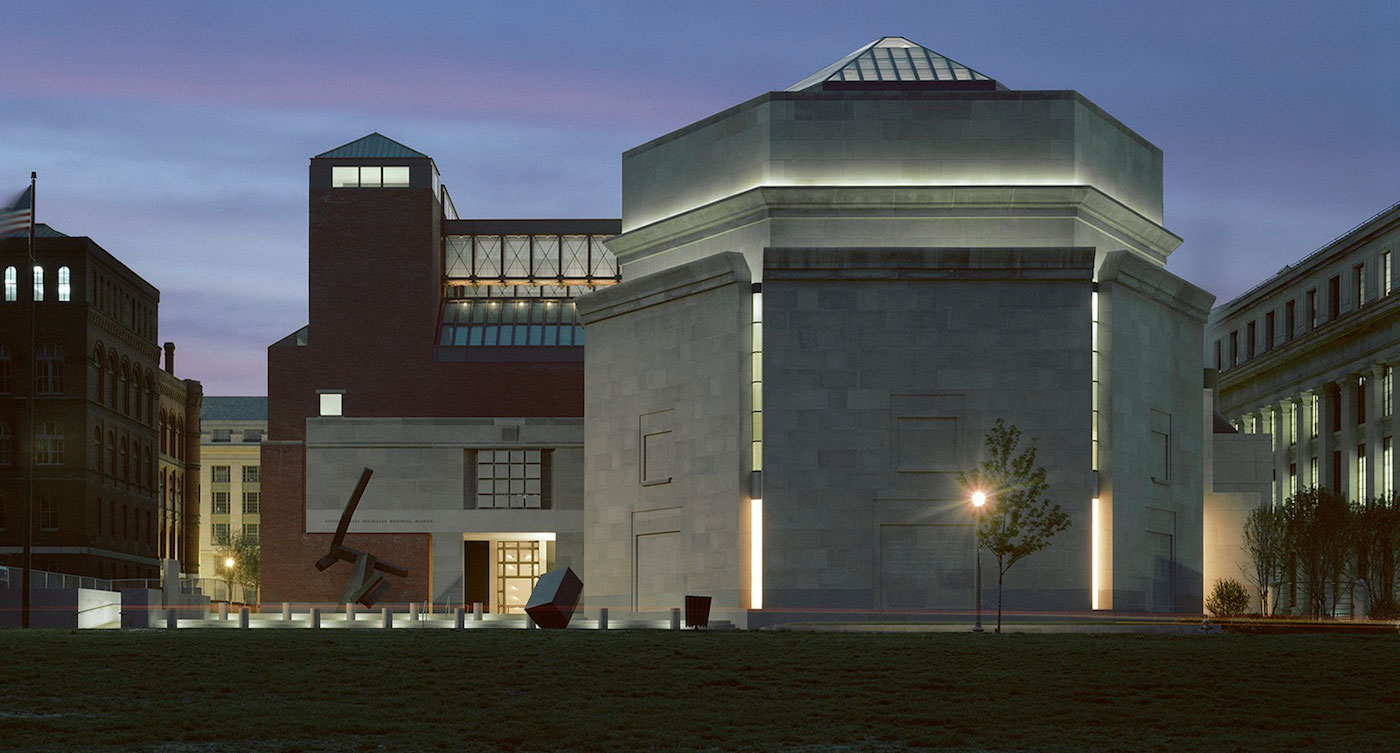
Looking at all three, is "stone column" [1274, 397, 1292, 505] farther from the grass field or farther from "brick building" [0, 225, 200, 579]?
"brick building" [0, 225, 200, 579]

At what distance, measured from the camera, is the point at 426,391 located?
89.0m

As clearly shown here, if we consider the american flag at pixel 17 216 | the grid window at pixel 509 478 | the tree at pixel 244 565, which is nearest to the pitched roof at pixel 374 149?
the grid window at pixel 509 478

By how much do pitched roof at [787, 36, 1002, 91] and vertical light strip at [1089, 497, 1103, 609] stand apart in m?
18.6

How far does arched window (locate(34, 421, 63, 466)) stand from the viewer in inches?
4469

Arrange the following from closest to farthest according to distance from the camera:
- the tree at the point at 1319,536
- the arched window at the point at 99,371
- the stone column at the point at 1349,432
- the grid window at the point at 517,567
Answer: the tree at the point at 1319,536
the grid window at the point at 517,567
the stone column at the point at 1349,432
the arched window at the point at 99,371

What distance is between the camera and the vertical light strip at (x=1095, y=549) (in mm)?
61062

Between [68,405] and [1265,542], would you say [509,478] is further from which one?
[68,405]

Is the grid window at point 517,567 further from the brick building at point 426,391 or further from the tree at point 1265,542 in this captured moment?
the tree at point 1265,542

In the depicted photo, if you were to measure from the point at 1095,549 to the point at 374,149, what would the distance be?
4709 centimetres

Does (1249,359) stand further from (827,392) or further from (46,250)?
→ (46,250)

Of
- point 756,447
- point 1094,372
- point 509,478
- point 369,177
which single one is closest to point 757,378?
point 756,447

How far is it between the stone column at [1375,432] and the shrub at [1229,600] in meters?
25.8

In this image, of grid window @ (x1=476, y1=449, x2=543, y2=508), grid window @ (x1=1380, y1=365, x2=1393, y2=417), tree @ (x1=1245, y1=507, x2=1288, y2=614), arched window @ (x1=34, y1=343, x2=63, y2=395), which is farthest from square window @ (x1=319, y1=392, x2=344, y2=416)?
grid window @ (x1=1380, y1=365, x2=1393, y2=417)

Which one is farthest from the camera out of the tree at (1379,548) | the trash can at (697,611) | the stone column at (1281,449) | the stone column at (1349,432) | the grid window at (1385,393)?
the stone column at (1281,449)
